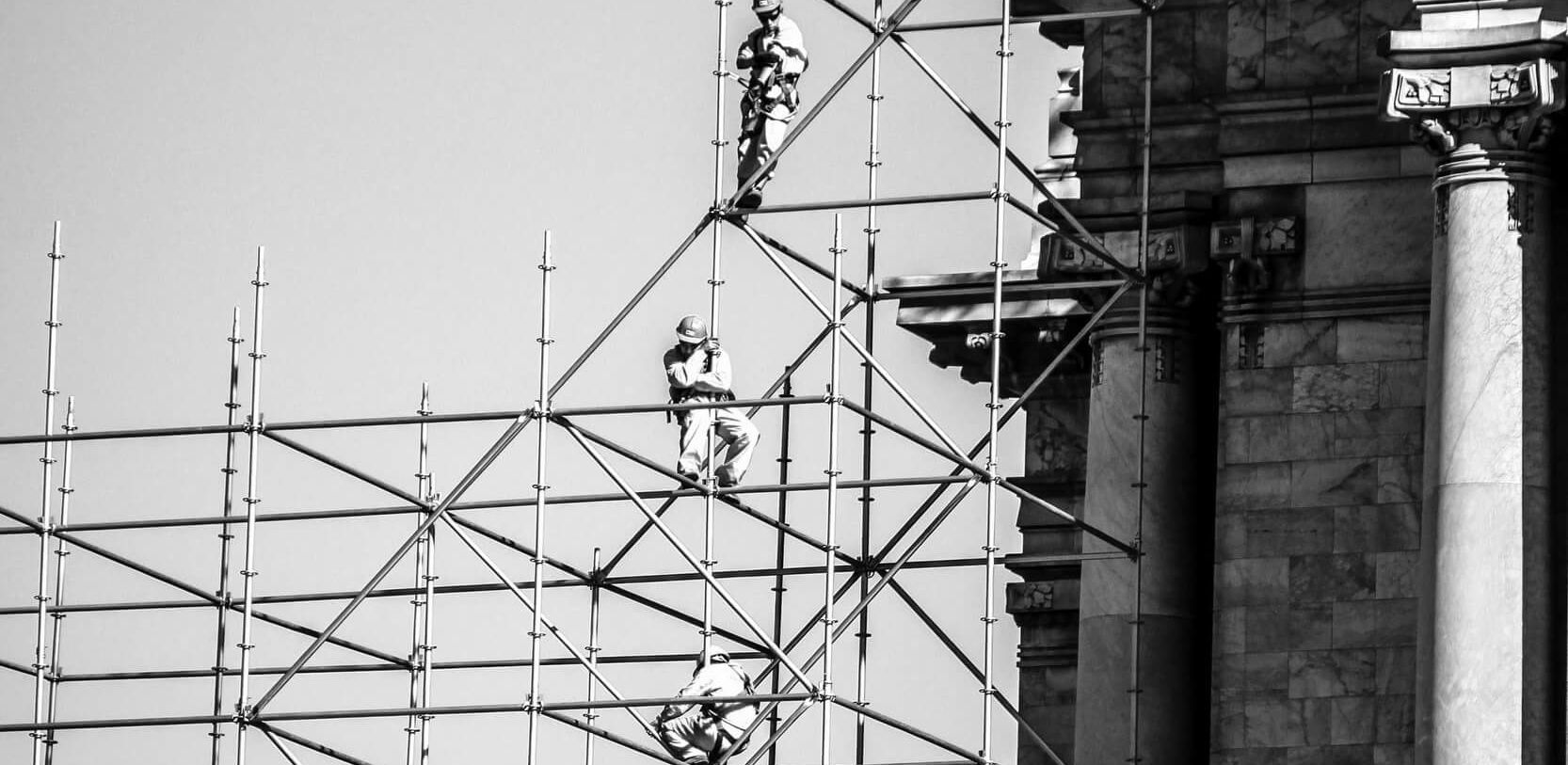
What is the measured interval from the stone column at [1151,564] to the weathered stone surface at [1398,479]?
3206 mm

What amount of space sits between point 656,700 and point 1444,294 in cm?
1070

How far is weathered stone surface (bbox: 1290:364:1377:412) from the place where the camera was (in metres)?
44.9

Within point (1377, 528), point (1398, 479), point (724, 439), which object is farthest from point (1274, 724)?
point (724, 439)

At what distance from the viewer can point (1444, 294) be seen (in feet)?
137

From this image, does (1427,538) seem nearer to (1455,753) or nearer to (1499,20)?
(1455,753)

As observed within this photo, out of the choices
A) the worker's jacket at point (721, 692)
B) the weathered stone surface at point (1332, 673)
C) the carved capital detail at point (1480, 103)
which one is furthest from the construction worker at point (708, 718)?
the carved capital detail at point (1480, 103)

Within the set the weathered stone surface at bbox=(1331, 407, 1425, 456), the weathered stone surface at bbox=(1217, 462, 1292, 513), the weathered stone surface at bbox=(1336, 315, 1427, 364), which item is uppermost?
the weathered stone surface at bbox=(1336, 315, 1427, 364)

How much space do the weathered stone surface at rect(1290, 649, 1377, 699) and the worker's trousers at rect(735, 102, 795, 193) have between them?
373 inches

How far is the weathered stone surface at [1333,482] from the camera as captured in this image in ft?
147

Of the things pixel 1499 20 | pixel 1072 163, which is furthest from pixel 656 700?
pixel 1499 20

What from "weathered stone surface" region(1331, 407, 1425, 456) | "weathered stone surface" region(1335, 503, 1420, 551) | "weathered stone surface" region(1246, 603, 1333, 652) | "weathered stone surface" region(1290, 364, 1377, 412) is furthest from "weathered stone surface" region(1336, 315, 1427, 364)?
"weathered stone surface" region(1246, 603, 1333, 652)

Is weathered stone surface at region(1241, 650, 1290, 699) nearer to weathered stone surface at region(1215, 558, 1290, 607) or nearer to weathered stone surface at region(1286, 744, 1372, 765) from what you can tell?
weathered stone surface at region(1215, 558, 1290, 607)

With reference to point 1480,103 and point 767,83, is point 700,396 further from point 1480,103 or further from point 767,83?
point 1480,103

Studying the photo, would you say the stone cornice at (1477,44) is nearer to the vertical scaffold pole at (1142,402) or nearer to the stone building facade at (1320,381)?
the stone building facade at (1320,381)
